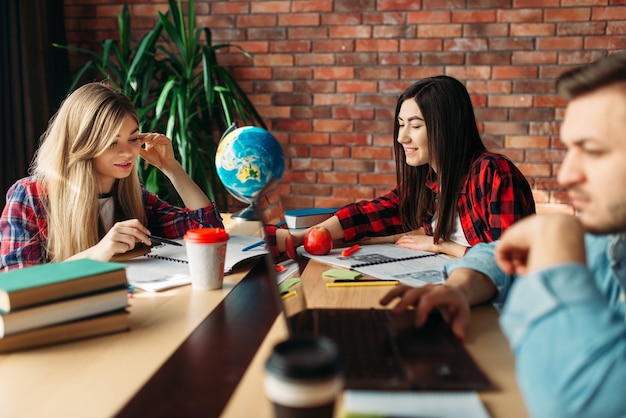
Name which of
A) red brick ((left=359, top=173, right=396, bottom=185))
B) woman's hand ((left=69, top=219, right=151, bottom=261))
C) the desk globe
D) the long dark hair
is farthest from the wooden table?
red brick ((left=359, top=173, right=396, bottom=185))

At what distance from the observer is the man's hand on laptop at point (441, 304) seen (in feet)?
3.05

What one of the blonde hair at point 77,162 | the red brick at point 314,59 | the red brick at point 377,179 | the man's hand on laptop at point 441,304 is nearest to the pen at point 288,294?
the man's hand on laptop at point 441,304

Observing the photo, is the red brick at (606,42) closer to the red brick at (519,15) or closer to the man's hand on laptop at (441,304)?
the red brick at (519,15)

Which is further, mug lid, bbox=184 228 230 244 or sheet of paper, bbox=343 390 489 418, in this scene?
mug lid, bbox=184 228 230 244

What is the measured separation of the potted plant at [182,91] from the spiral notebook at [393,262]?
1556 mm

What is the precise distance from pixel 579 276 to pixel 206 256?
752mm

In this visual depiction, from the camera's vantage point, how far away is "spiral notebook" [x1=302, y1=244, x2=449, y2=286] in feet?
4.24

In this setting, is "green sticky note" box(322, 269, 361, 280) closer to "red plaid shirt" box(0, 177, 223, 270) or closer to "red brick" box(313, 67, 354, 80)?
"red plaid shirt" box(0, 177, 223, 270)

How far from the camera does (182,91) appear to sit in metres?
2.98

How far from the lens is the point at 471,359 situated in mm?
821

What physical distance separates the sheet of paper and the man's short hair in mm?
431

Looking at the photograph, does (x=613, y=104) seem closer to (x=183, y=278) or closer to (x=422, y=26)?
(x=183, y=278)

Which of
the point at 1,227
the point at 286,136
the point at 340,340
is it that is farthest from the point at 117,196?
the point at 286,136

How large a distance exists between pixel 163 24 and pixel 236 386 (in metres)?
2.58
